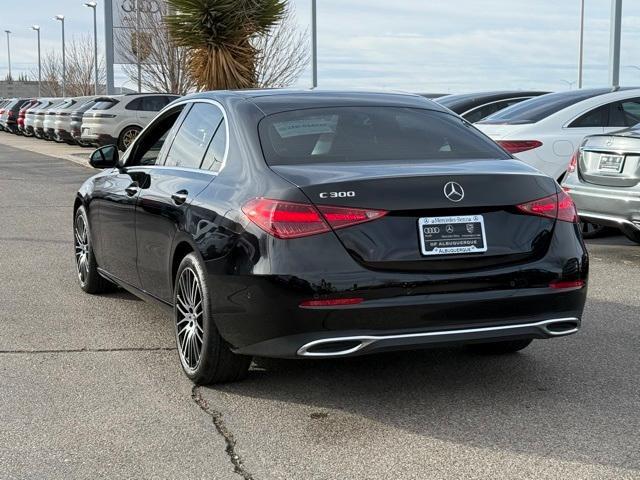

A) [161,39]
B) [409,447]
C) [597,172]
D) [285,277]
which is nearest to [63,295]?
[285,277]

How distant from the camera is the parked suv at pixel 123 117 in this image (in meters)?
26.9

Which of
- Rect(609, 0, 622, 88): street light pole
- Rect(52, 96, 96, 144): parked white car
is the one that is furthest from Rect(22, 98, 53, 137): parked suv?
Rect(609, 0, 622, 88): street light pole

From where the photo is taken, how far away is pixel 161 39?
1205 inches

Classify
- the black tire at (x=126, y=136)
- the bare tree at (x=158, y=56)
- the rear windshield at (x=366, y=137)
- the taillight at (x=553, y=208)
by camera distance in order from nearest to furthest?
the taillight at (x=553, y=208) → the rear windshield at (x=366, y=137) → the black tire at (x=126, y=136) → the bare tree at (x=158, y=56)

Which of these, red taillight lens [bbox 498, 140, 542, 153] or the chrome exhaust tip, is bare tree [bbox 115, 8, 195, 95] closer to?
red taillight lens [bbox 498, 140, 542, 153]

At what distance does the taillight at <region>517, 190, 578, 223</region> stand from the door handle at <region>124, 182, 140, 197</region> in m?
2.50

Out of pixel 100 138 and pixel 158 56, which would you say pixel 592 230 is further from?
pixel 158 56

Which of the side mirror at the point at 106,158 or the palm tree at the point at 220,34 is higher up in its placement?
the palm tree at the point at 220,34

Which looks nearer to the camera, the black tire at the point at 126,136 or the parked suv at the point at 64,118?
the black tire at the point at 126,136

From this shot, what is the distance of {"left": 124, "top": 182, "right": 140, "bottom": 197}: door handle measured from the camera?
6227 mm

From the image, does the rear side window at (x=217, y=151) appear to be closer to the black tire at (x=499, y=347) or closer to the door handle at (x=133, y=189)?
the door handle at (x=133, y=189)

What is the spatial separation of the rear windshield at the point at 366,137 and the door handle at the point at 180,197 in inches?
22.0

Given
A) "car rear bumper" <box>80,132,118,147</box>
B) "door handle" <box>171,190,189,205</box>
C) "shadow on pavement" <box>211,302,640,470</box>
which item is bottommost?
"car rear bumper" <box>80,132,118,147</box>

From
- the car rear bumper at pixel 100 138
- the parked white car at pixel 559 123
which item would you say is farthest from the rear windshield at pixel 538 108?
the car rear bumper at pixel 100 138
